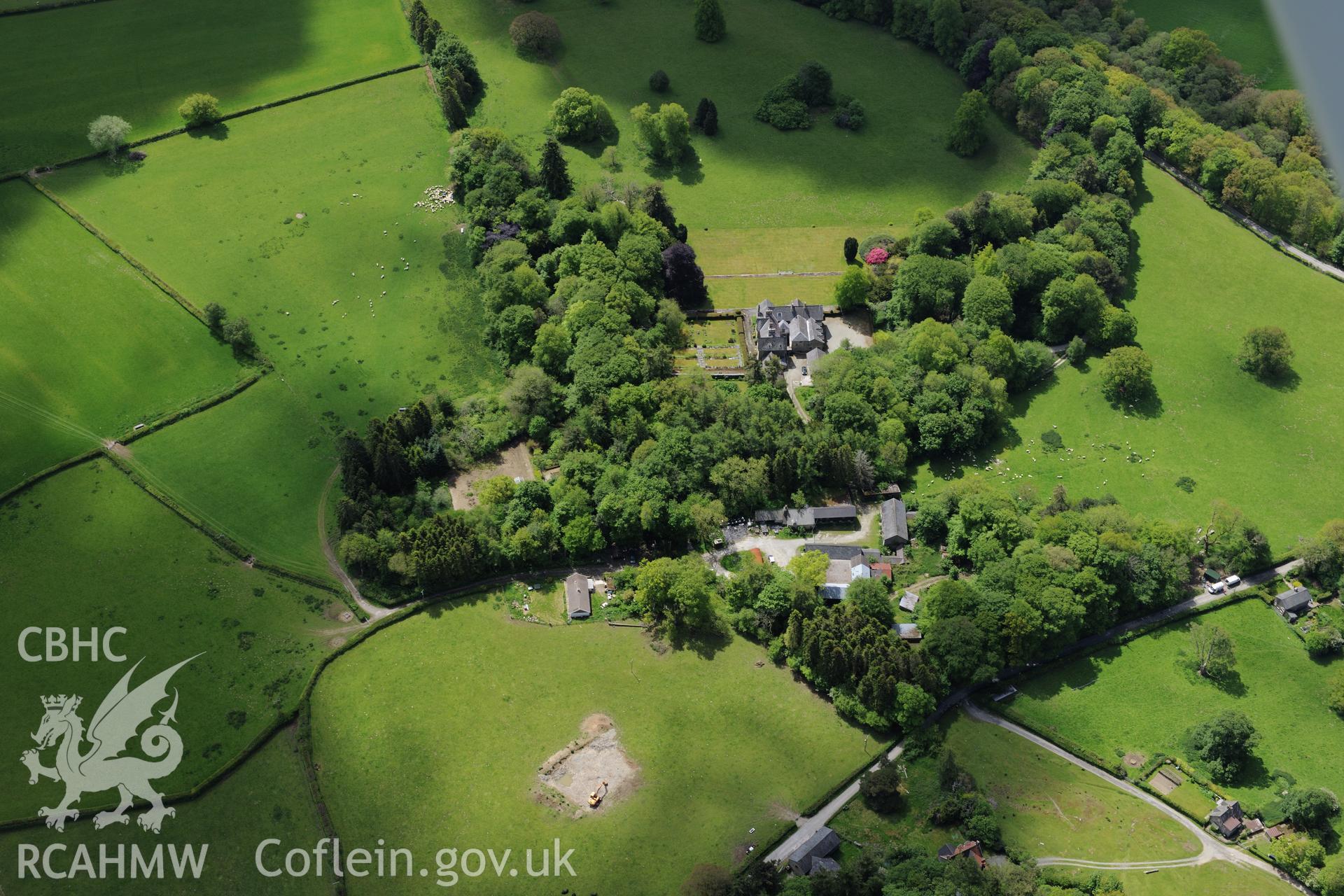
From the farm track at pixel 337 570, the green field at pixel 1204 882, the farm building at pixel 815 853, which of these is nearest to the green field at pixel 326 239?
the farm track at pixel 337 570

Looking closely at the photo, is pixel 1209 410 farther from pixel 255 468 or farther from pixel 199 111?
pixel 199 111

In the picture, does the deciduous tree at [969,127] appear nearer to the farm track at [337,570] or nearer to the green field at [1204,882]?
the farm track at [337,570]

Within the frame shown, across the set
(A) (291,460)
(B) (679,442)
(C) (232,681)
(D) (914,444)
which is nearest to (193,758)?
(C) (232,681)

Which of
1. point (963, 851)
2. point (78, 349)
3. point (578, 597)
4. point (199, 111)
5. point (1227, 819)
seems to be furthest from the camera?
point (199, 111)

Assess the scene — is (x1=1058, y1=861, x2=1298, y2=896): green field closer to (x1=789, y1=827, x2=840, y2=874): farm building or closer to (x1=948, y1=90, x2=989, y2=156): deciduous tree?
(x1=789, y1=827, x2=840, y2=874): farm building

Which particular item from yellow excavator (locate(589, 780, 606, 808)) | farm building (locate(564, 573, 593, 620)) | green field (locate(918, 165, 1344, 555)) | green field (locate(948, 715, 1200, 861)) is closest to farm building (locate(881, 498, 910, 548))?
green field (locate(918, 165, 1344, 555))

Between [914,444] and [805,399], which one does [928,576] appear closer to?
[914,444]

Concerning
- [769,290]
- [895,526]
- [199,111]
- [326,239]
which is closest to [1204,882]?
[895,526]
